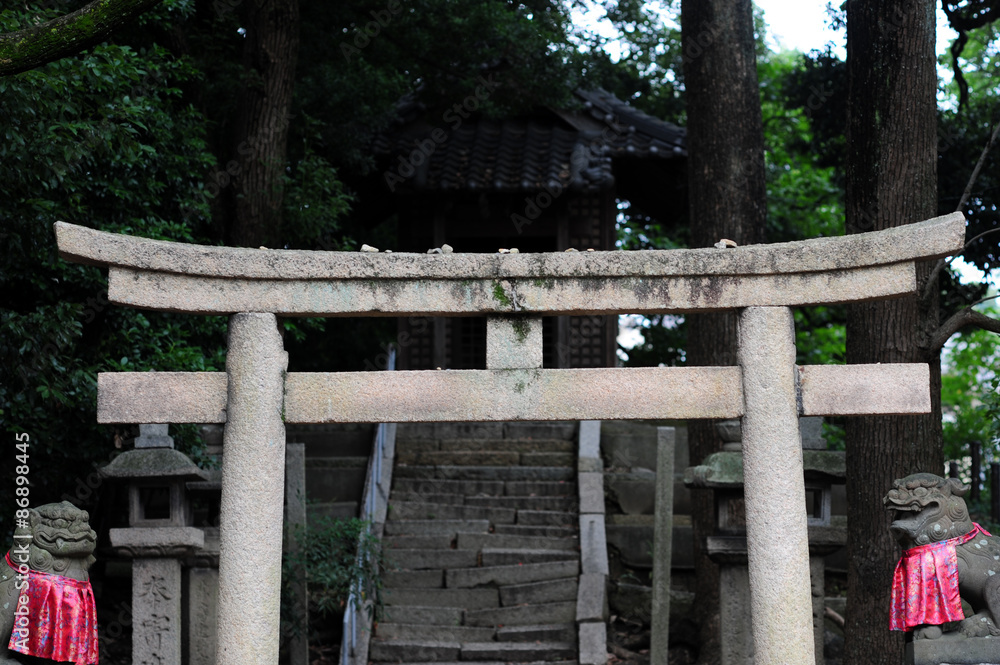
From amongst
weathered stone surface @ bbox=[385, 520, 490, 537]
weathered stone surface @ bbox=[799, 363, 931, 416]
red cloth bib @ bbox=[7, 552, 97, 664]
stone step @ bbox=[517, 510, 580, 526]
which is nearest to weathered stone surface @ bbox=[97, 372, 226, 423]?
red cloth bib @ bbox=[7, 552, 97, 664]

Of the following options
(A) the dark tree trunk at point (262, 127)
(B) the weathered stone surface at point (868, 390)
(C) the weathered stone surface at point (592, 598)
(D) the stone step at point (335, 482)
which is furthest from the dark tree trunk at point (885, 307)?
(D) the stone step at point (335, 482)

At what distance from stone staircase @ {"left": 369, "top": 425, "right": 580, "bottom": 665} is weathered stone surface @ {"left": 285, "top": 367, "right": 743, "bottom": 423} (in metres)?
4.62

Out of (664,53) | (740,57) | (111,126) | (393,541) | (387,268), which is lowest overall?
(393,541)

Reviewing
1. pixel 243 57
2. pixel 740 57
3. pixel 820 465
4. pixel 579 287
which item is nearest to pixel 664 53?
pixel 740 57

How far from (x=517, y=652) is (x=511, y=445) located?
383 centimetres

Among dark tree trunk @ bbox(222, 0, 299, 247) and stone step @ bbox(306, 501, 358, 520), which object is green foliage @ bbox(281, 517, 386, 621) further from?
dark tree trunk @ bbox(222, 0, 299, 247)

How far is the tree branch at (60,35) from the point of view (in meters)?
5.47

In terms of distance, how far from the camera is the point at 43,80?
6.69 m

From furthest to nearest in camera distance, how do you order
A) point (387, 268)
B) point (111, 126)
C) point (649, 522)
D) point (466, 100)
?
1. point (466, 100)
2. point (649, 522)
3. point (111, 126)
4. point (387, 268)

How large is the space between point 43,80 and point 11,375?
2.07 meters

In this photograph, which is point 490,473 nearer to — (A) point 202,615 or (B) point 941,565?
(A) point 202,615

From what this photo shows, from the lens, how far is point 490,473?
12102 millimetres

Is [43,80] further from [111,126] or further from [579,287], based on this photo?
[579,287]

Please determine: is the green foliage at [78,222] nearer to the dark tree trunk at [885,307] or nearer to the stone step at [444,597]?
the stone step at [444,597]
